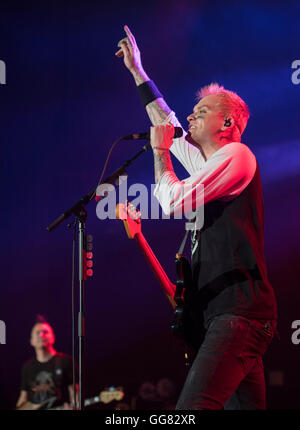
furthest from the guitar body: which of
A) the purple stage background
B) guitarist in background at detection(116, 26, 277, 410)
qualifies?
the purple stage background

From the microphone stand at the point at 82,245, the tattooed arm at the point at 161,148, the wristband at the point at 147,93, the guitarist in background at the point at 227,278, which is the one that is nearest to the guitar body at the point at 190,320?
the guitarist in background at the point at 227,278

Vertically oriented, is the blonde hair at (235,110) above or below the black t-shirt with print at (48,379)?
above

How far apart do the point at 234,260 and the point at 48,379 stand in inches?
151

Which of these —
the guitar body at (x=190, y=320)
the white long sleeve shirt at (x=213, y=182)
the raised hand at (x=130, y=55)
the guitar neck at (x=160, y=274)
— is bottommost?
the guitar body at (x=190, y=320)

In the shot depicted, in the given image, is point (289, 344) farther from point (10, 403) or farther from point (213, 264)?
point (213, 264)

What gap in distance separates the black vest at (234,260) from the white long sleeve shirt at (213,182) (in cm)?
6

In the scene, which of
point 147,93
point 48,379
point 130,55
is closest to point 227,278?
point 147,93

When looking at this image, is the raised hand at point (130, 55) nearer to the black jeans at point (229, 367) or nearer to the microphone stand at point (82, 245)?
the microphone stand at point (82, 245)

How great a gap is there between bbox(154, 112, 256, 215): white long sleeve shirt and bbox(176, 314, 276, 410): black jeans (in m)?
0.45

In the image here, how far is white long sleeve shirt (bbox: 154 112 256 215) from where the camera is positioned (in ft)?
6.34

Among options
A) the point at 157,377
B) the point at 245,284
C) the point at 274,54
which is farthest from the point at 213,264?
the point at 157,377

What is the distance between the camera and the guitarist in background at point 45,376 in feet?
16.6

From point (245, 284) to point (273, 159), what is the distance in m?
3.10

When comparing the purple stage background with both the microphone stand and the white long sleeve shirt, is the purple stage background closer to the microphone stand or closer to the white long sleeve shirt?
the microphone stand
